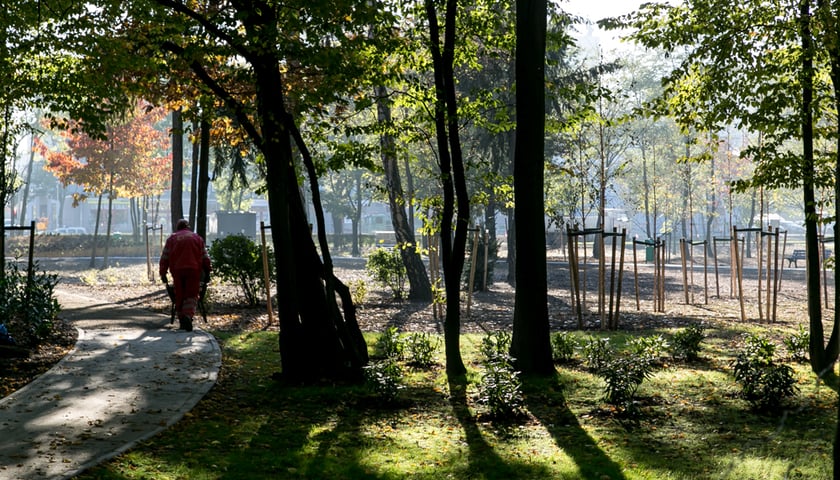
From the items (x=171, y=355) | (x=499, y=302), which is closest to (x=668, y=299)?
(x=499, y=302)

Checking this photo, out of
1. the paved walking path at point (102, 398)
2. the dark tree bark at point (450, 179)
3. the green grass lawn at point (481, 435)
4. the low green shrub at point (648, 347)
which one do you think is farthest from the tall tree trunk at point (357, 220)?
the green grass lawn at point (481, 435)

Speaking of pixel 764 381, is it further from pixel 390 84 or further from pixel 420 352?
pixel 390 84

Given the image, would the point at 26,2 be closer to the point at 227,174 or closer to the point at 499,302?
the point at 499,302

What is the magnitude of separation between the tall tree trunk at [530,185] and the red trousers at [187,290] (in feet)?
17.9

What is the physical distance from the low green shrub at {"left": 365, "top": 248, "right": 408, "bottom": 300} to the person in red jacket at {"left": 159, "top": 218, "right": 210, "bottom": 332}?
25.9 ft

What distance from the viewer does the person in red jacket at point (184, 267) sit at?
12867 mm

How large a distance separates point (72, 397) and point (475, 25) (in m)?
6.60

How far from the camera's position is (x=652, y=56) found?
6644cm

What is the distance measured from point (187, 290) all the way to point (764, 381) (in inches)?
339

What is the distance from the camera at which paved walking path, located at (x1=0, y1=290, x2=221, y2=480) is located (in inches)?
246

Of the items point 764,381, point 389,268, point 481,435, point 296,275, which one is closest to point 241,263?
point 389,268

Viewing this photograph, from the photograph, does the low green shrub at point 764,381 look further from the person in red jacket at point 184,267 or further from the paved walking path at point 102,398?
the person in red jacket at point 184,267

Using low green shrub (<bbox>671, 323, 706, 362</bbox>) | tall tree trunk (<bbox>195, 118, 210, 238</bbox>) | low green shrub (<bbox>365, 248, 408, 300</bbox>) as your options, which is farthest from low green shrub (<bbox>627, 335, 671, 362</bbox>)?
low green shrub (<bbox>365, 248, 408, 300</bbox>)

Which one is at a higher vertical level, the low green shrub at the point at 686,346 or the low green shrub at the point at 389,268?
the low green shrub at the point at 389,268
